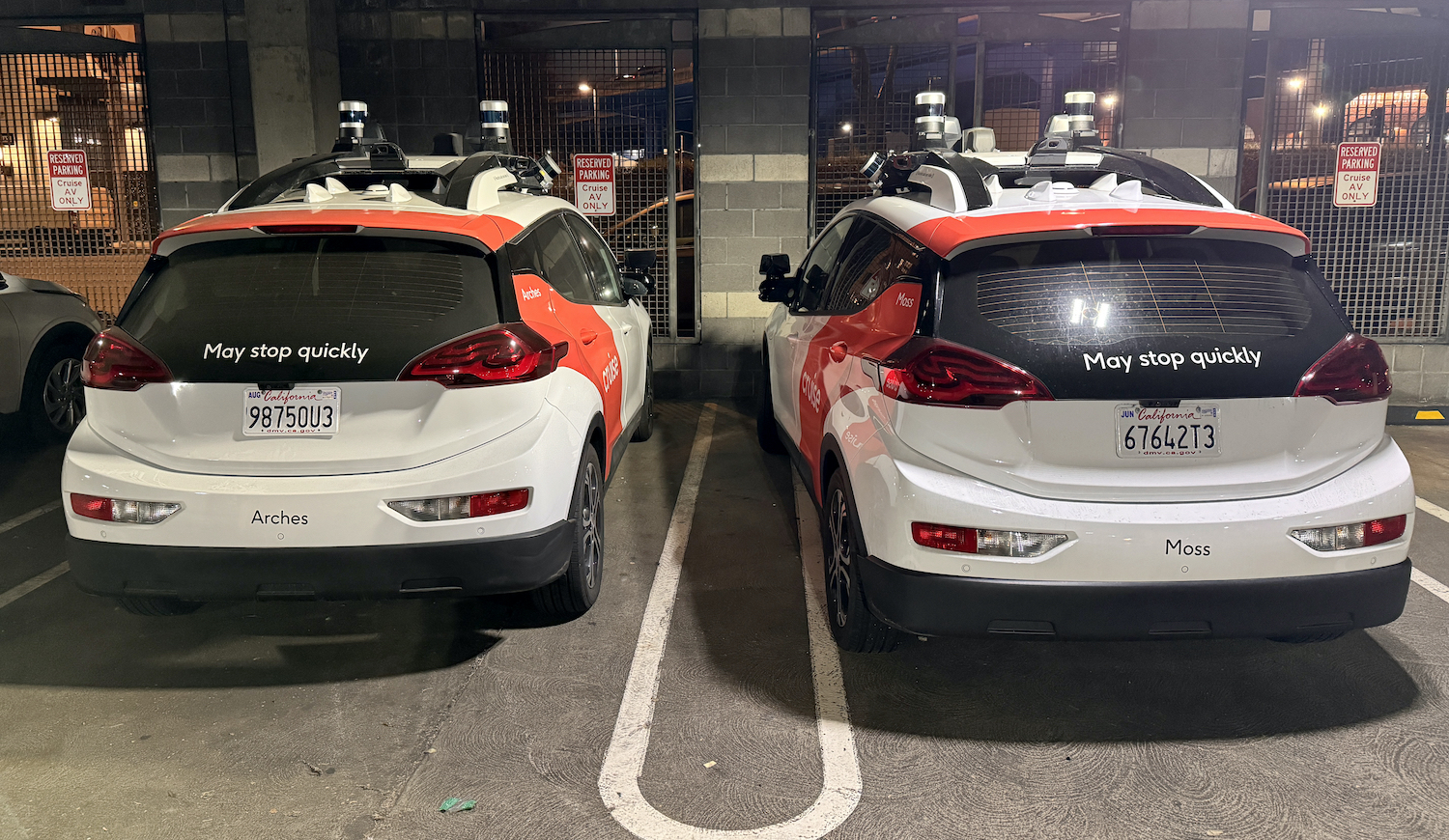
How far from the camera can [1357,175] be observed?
773 cm

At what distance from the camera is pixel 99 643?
3533mm

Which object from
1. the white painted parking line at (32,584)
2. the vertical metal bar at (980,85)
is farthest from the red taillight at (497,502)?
the vertical metal bar at (980,85)

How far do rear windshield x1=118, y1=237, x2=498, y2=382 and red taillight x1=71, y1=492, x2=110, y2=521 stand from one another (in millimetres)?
449

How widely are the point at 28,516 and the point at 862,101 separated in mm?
6415

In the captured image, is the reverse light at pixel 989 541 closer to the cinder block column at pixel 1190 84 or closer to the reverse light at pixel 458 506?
the reverse light at pixel 458 506

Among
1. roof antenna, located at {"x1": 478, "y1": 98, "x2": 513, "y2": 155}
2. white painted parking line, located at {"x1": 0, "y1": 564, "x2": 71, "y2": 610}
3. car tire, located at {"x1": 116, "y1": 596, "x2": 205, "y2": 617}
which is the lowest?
white painted parking line, located at {"x1": 0, "y1": 564, "x2": 71, "y2": 610}

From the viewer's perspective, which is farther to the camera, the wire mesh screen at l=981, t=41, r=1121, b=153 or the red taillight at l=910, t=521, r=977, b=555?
the wire mesh screen at l=981, t=41, r=1121, b=153

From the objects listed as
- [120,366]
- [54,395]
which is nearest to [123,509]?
[120,366]

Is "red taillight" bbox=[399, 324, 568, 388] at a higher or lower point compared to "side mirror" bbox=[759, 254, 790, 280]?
lower

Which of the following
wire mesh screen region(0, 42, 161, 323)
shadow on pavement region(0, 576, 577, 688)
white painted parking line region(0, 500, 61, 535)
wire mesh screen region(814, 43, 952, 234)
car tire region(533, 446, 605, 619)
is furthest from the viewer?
wire mesh screen region(0, 42, 161, 323)

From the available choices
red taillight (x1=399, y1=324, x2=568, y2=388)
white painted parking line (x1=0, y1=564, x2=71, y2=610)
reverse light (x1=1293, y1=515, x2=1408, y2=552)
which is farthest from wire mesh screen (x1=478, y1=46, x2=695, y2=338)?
reverse light (x1=1293, y1=515, x2=1408, y2=552)

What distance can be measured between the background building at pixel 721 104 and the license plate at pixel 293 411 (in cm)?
550

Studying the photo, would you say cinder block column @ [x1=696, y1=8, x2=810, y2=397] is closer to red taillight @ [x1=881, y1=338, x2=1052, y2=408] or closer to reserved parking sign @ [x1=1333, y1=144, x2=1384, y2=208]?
reserved parking sign @ [x1=1333, y1=144, x2=1384, y2=208]

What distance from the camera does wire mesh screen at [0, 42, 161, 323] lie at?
8336 millimetres
